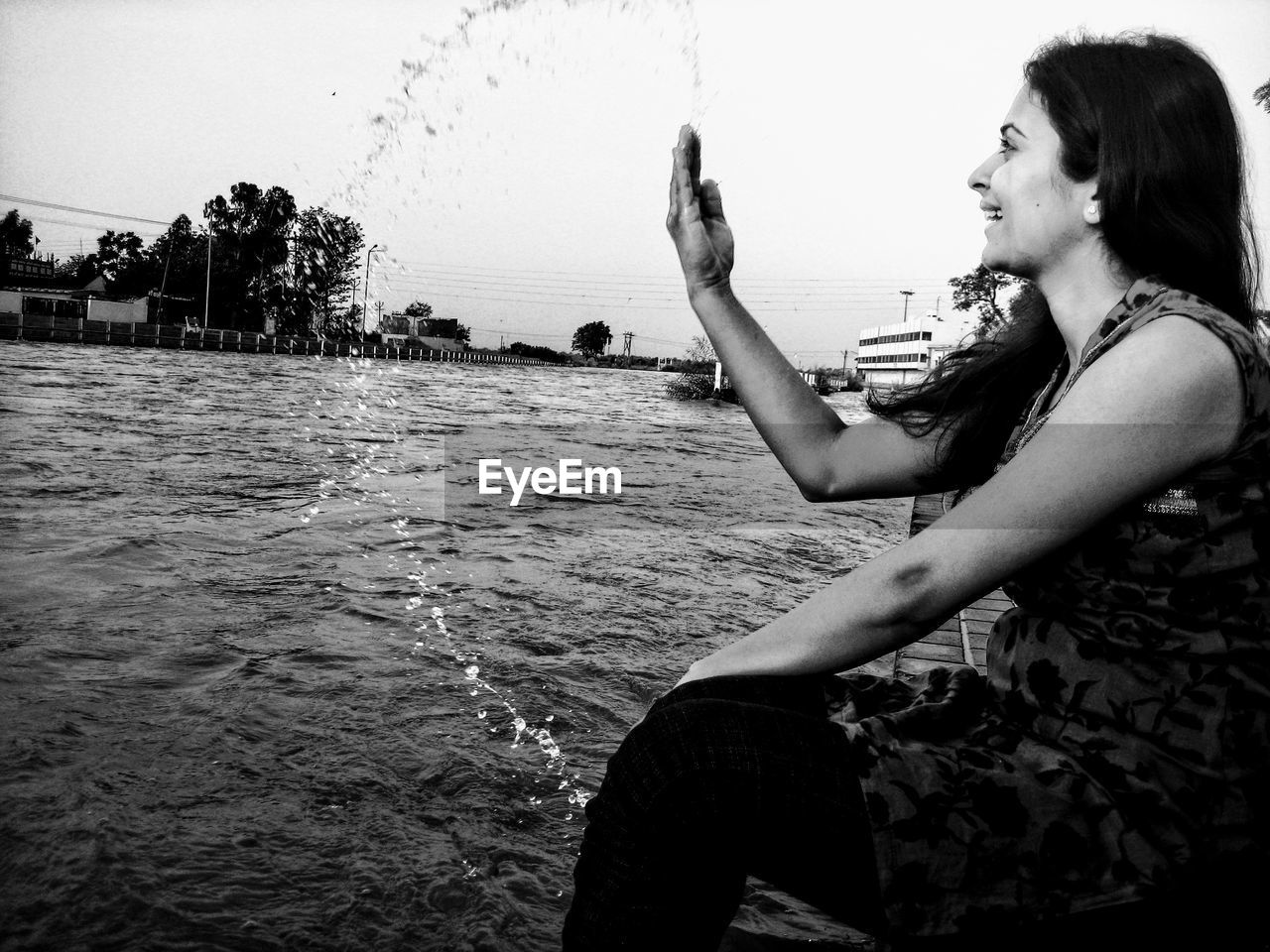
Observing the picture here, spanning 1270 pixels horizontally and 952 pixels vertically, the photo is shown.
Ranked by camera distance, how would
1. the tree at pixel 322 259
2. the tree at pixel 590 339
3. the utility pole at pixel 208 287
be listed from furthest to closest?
1. the tree at pixel 590 339
2. the utility pole at pixel 208 287
3. the tree at pixel 322 259

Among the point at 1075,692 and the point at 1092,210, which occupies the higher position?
the point at 1092,210

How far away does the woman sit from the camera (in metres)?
1.16

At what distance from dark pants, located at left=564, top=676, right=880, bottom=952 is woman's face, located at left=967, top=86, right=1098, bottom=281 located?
802 mm

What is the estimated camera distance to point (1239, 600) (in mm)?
1202

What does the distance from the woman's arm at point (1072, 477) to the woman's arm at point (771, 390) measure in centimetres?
59

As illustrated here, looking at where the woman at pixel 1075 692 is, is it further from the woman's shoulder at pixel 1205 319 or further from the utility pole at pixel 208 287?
the utility pole at pixel 208 287

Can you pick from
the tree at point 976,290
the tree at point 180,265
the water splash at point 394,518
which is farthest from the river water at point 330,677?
the tree at point 180,265

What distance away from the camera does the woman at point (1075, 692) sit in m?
1.16

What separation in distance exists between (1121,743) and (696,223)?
116 centimetres

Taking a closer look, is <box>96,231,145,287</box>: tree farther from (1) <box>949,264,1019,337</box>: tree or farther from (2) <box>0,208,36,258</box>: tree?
(1) <box>949,264,1019,337</box>: tree

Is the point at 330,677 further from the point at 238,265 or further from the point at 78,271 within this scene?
the point at 78,271

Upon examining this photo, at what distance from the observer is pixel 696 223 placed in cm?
191

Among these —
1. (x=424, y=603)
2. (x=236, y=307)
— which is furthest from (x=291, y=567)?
(x=236, y=307)

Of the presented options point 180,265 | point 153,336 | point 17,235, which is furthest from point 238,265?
point 17,235
